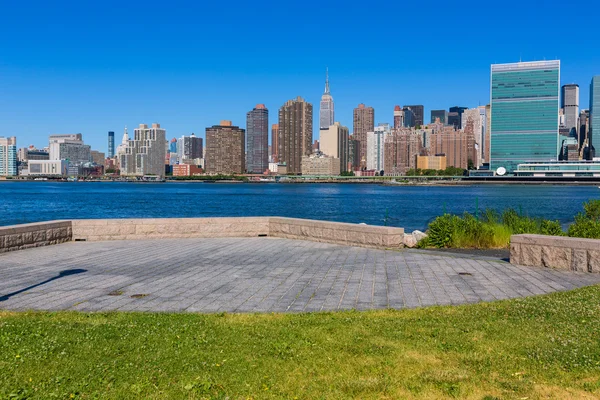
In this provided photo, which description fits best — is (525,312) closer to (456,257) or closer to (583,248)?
(583,248)

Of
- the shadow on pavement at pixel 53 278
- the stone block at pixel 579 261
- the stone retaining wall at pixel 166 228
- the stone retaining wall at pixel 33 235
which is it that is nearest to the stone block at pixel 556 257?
the stone block at pixel 579 261

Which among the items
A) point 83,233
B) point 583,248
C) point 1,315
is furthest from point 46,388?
point 83,233

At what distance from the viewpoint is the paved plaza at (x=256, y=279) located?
914 cm

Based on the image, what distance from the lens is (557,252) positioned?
12.4 metres

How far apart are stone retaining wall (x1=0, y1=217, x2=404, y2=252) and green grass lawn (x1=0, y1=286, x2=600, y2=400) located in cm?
874

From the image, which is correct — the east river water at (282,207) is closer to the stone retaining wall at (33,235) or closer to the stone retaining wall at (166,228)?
the stone retaining wall at (166,228)

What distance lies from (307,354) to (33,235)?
13.5 metres

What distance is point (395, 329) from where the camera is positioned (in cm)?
718

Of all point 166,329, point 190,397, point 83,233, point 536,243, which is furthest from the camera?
point 83,233

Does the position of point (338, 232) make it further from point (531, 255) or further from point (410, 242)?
point (531, 255)

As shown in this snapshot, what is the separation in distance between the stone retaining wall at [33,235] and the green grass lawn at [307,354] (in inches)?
339

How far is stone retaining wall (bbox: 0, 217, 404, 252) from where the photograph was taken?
54.5ft

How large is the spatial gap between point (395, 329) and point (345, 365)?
153cm

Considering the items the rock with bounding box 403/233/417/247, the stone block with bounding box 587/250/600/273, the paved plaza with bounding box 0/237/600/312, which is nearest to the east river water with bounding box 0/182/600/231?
the rock with bounding box 403/233/417/247
